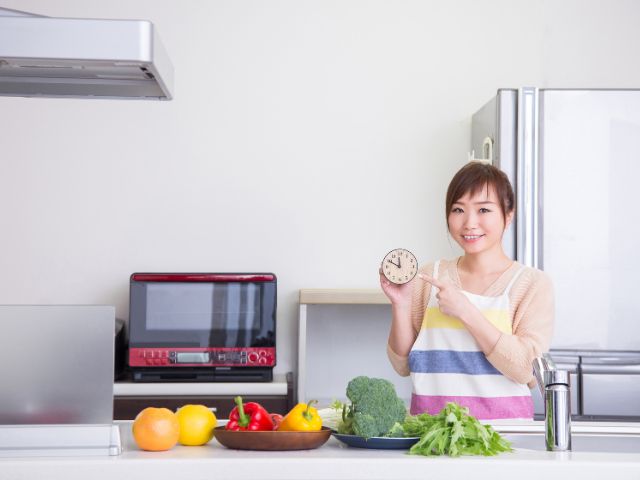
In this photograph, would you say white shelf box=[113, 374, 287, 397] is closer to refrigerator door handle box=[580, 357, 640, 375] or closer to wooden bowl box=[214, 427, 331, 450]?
refrigerator door handle box=[580, 357, 640, 375]

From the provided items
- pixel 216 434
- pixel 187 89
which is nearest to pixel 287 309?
pixel 187 89

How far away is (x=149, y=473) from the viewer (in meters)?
1.50

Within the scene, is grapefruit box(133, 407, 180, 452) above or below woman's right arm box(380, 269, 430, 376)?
below

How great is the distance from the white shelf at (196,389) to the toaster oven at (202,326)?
0.06 m

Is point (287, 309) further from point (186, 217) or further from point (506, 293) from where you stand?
point (506, 293)

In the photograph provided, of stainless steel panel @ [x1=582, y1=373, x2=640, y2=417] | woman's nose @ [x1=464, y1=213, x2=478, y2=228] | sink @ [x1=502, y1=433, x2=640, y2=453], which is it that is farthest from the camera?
stainless steel panel @ [x1=582, y1=373, x2=640, y2=417]

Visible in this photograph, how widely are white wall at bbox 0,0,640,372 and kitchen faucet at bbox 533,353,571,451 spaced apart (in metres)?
1.99

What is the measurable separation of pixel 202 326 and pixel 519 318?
1.39 m

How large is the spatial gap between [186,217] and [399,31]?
45.8 inches

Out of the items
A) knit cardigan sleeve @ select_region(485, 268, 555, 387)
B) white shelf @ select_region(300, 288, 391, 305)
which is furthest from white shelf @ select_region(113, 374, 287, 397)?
knit cardigan sleeve @ select_region(485, 268, 555, 387)

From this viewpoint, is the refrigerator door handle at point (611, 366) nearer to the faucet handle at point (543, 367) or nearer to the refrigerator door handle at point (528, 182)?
the refrigerator door handle at point (528, 182)

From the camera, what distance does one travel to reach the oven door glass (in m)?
3.29

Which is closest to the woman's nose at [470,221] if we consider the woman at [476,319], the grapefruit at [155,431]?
the woman at [476,319]

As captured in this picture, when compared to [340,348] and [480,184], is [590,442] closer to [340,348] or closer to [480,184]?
[480,184]
